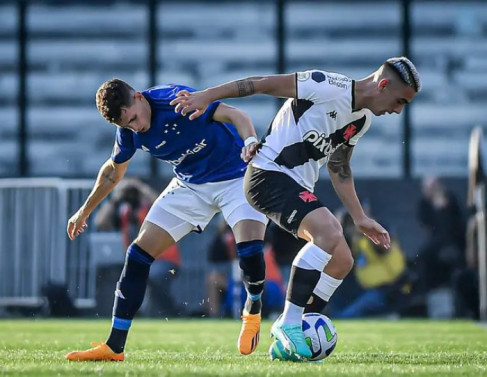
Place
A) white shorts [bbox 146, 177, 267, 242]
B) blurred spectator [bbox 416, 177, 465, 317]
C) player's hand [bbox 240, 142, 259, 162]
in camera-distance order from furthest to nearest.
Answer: blurred spectator [bbox 416, 177, 465, 317], white shorts [bbox 146, 177, 267, 242], player's hand [bbox 240, 142, 259, 162]

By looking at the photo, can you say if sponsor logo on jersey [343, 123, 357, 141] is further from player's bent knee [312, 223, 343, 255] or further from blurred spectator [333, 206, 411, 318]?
blurred spectator [333, 206, 411, 318]

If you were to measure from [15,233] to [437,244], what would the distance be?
17.8 ft

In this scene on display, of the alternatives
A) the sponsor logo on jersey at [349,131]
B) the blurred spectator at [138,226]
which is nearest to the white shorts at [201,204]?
the sponsor logo on jersey at [349,131]

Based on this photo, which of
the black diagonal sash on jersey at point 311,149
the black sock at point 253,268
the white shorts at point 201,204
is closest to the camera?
the black diagonal sash on jersey at point 311,149

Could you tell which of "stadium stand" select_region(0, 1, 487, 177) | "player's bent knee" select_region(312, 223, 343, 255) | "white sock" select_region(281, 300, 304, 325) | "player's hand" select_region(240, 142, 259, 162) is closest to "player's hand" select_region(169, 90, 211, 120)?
"player's hand" select_region(240, 142, 259, 162)

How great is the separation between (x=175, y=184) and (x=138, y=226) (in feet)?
24.6

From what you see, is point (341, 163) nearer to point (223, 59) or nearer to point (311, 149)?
point (311, 149)

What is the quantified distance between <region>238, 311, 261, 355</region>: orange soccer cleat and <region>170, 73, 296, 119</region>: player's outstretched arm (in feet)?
5.49

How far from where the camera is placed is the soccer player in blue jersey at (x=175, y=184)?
771cm

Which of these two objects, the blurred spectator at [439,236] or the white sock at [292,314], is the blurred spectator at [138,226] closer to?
the blurred spectator at [439,236]

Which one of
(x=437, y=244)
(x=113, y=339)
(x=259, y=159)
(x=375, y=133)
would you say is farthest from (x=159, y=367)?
(x=375, y=133)

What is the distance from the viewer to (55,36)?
19.9m

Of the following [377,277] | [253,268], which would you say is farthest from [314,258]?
[377,277]

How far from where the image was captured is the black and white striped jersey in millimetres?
7539
